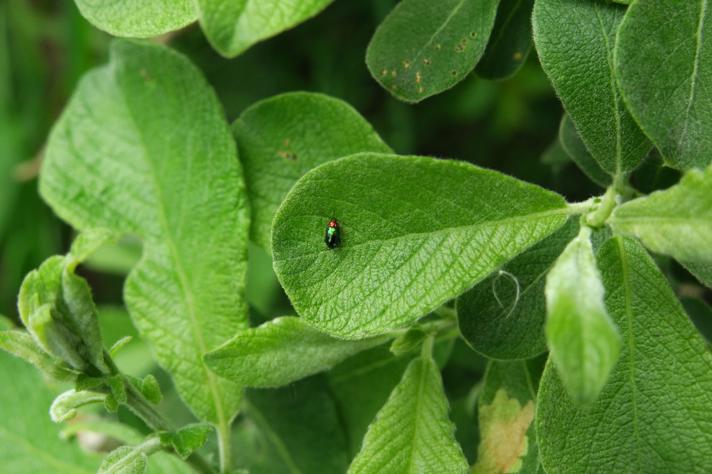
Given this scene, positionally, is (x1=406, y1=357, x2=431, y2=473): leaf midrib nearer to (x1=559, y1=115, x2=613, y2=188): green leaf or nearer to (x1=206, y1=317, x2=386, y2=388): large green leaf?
(x1=206, y1=317, x2=386, y2=388): large green leaf

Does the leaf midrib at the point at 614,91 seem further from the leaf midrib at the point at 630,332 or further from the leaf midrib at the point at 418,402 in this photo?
the leaf midrib at the point at 418,402

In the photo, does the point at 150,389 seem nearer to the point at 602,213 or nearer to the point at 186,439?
the point at 186,439

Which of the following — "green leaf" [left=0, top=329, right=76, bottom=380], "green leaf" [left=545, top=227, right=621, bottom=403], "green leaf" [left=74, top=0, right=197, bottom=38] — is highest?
"green leaf" [left=74, top=0, right=197, bottom=38]

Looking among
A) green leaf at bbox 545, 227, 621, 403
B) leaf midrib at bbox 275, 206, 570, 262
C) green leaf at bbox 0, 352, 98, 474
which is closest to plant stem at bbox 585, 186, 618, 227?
leaf midrib at bbox 275, 206, 570, 262

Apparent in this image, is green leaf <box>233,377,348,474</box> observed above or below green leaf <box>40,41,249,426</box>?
below

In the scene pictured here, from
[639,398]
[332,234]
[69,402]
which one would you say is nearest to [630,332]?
[639,398]

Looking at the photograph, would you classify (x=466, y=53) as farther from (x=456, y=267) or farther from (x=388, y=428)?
(x=388, y=428)
